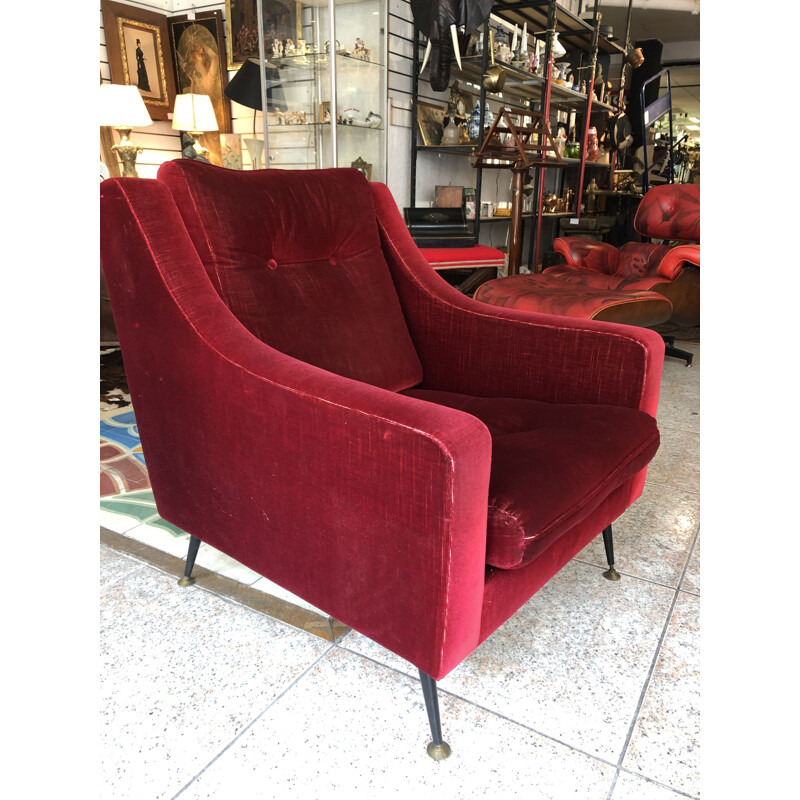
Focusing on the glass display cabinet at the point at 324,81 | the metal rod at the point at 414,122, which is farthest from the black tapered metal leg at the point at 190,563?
the metal rod at the point at 414,122

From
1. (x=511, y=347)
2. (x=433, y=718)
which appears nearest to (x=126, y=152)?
(x=511, y=347)

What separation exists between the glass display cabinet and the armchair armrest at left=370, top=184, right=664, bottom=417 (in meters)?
2.08

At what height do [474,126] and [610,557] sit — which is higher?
[474,126]

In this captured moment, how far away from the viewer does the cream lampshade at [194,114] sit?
4117 mm

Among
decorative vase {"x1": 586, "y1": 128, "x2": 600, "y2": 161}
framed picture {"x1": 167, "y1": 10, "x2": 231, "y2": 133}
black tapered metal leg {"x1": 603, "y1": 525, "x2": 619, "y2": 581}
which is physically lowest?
black tapered metal leg {"x1": 603, "y1": 525, "x2": 619, "y2": 581}

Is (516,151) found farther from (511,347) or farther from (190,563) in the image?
(190,563)

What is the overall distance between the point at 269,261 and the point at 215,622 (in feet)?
2.61

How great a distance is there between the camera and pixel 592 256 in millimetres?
3631

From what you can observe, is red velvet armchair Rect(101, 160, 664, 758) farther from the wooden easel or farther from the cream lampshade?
the cream lampshade

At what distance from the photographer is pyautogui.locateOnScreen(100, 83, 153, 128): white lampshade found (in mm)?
3730

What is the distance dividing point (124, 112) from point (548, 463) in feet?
12.4

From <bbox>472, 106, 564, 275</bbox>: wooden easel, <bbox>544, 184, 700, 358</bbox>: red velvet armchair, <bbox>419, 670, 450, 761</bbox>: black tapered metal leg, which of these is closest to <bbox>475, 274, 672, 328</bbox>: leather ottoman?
<bbox>544, 184, 700, 358</bbox>: red velvet armchair
